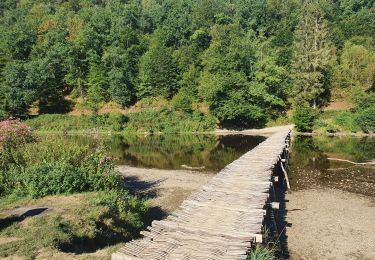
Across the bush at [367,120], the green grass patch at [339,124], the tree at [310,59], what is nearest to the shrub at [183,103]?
the tree at [310,59]

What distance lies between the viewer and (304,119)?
4466 cm

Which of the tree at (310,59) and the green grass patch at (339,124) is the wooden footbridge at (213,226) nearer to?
the green grass patch at (339,124)

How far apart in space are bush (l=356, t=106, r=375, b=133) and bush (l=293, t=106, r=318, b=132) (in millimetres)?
5478

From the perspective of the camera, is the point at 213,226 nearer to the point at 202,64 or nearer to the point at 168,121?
the point at 168,121

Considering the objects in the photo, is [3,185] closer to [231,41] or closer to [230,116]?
[230,116]

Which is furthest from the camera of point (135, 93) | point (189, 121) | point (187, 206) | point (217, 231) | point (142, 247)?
point (135, 93)

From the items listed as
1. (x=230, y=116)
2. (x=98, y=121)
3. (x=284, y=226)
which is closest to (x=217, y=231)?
(x=284, y=226)

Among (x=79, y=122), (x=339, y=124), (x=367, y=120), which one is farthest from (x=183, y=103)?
(x=367, y=120)

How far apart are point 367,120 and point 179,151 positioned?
2416 cm

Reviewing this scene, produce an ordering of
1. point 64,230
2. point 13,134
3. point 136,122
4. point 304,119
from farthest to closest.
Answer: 1. point 136,122
2. point 304,119
3. point 13,134
4. point 64,230

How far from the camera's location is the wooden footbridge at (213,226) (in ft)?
24.2

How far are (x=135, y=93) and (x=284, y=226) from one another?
49.6m

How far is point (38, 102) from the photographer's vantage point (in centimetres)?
6116

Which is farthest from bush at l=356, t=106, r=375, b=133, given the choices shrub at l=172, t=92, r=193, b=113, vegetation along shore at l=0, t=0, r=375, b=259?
shrub at l=172, t=92, r=193, b=113
